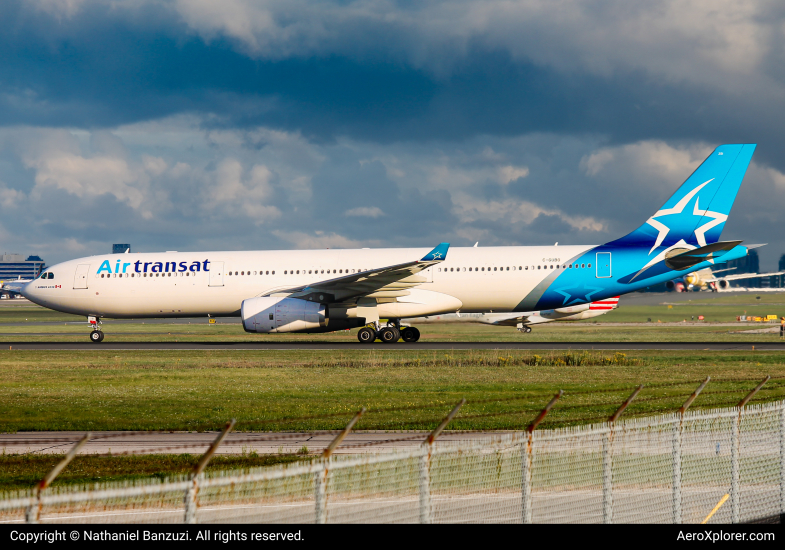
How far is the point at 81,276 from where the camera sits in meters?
41.5

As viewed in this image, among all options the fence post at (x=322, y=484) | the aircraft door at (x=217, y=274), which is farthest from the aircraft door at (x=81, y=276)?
the fence post at (x=322, y=484)

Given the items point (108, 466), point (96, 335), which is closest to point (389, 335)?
point (96, 335)

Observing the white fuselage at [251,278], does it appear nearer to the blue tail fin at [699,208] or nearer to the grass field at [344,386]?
the blue tail fin at [699,208]

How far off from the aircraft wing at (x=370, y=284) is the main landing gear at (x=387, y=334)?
194 centimetres

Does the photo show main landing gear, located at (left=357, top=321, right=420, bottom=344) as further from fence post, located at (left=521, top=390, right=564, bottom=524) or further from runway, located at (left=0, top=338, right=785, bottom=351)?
fence post, located at (left=521, top=390, right=564, bottom=524)

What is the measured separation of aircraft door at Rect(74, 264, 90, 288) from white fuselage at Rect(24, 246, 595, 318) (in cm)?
5

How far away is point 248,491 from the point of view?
28.0 feet

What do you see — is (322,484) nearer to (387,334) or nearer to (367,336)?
(387,334)

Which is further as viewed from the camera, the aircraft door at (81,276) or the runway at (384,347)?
the aircraft door at (81,276)

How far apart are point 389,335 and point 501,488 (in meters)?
28.9

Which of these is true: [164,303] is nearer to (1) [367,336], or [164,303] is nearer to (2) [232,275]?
(2) [232,275]

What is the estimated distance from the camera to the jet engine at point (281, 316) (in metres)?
36.6

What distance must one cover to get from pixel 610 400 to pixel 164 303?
27.2 metres

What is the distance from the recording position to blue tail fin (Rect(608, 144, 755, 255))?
3856cm
